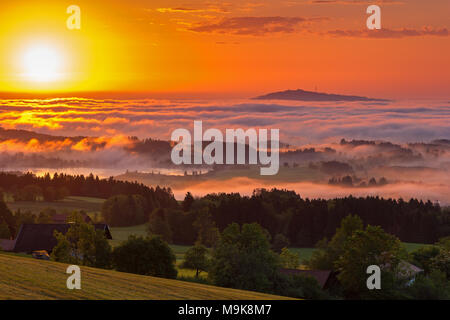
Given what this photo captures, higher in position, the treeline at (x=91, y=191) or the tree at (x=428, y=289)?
the treeline at (x=91, y=191)

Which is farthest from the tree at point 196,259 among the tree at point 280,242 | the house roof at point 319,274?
the tree at point 280,242

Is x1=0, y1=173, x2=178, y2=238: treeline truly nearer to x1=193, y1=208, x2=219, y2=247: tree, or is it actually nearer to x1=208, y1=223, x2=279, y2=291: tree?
x1=193, y1=208, x2=219, y2=247: tree

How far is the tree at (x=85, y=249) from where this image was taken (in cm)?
6675

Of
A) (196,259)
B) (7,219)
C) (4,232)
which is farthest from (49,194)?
(196,259)

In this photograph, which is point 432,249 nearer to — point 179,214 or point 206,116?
point 179,214

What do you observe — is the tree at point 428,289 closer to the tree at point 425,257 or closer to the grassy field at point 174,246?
the tree at point 425,257

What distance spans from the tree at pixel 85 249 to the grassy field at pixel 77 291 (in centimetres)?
2419

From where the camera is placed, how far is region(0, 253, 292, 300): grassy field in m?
29.8

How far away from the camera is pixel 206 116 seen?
543 ft

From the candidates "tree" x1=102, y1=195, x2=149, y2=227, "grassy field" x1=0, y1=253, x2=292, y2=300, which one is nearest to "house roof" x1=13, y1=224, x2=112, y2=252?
"grassy field" x1=0, y1=253, x2=292, y2=300

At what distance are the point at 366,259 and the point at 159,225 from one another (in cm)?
8214

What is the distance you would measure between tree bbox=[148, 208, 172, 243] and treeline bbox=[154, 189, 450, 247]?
1.01ft
